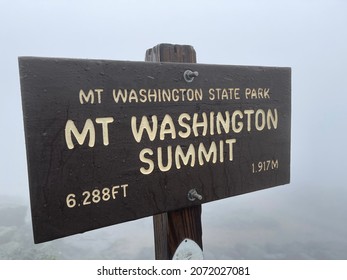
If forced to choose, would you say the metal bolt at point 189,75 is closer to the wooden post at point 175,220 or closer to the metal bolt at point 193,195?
the wooden post at point 175,220

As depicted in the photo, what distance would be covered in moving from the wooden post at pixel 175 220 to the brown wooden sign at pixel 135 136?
8cm

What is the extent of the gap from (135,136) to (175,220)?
0.79ft

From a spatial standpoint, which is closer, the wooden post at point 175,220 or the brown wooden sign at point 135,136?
the brown wooden sign at point 135,136

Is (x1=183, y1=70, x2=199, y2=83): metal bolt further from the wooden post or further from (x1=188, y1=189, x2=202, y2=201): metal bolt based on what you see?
(x1=188, y1=189, x2=202, y2=201): metal bolt

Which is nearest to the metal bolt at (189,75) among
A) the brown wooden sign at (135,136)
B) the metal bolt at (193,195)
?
the brown wooden sign at (135,136)

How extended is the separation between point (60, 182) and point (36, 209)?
0.05 meters

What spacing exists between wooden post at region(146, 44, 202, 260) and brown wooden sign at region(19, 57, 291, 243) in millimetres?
84

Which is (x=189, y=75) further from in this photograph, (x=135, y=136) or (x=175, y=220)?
(x=175, y=220)

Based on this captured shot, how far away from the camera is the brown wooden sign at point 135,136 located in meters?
0.52

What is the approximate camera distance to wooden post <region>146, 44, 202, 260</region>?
72 cm

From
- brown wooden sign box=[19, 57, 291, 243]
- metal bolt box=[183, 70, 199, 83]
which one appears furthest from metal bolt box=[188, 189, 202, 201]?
metal bolt box=[183, 70, 199, 83]

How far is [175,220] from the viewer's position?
732 mm

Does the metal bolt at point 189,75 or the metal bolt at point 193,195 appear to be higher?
the metal bolt at point 189,75

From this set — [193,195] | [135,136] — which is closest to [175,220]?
[193,195]
